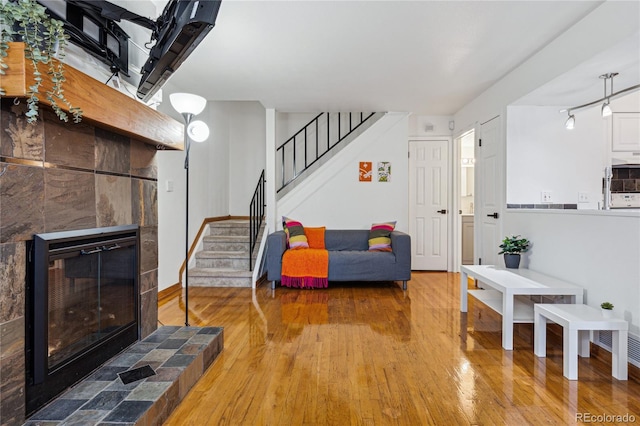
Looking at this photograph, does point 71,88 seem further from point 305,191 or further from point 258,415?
point 305,191

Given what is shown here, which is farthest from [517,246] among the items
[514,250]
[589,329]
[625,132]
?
[625,132]

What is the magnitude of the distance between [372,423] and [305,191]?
158 inches

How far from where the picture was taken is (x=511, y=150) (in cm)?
380

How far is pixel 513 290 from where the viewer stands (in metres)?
2.62

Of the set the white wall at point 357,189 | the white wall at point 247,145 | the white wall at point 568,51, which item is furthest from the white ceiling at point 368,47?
the white wall at point 247,145

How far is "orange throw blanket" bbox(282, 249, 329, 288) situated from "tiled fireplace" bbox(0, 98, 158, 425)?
2.43 metres

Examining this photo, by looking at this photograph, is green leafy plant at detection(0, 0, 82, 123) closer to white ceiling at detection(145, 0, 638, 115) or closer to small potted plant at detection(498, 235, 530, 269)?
white ceiling at detection(145, 0, 638, 115)

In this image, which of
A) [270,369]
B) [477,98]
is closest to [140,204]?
[270,369]

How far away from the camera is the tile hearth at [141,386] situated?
1477 millimetres

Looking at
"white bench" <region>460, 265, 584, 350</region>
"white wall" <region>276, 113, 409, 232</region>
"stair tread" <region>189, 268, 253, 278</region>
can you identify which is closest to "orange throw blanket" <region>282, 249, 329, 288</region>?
"stair tread" <region>189, 268, 253, 278</region>

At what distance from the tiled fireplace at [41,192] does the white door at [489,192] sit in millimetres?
3809

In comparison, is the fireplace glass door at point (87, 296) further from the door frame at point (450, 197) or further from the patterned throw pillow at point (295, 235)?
the door frame at point (450, 197)

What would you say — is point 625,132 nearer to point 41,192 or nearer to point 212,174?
point 41,192

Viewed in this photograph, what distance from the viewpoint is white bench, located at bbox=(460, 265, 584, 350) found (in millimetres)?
2621
